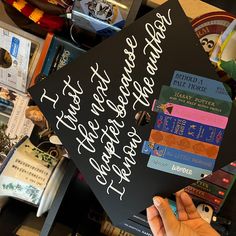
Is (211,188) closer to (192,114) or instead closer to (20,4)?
(192,114)

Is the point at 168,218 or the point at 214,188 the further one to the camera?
the point at 214,188

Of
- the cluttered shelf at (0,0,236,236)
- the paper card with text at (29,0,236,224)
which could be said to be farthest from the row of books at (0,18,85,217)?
the paper card with text at (29,0,236,224)

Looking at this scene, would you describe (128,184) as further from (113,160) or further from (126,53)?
(126,53)

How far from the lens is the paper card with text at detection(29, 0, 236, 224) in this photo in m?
0.64

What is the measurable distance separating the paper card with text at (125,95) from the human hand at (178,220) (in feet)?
0.15

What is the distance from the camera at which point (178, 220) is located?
0.78 metres

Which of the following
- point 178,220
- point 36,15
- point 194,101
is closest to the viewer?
point 194,101

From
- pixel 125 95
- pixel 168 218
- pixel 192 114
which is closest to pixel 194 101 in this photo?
pixel 192 114

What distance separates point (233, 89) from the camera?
→ 32.2 inches

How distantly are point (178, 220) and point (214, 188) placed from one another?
193 mm

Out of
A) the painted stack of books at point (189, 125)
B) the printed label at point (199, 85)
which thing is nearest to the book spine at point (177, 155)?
the painted stack of books at point (189, 125)

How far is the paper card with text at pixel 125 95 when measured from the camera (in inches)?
25.1

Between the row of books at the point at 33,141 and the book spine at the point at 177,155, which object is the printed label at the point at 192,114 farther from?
the row of books at the point at 33,141

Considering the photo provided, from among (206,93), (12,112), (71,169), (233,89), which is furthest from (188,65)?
(12,112)
